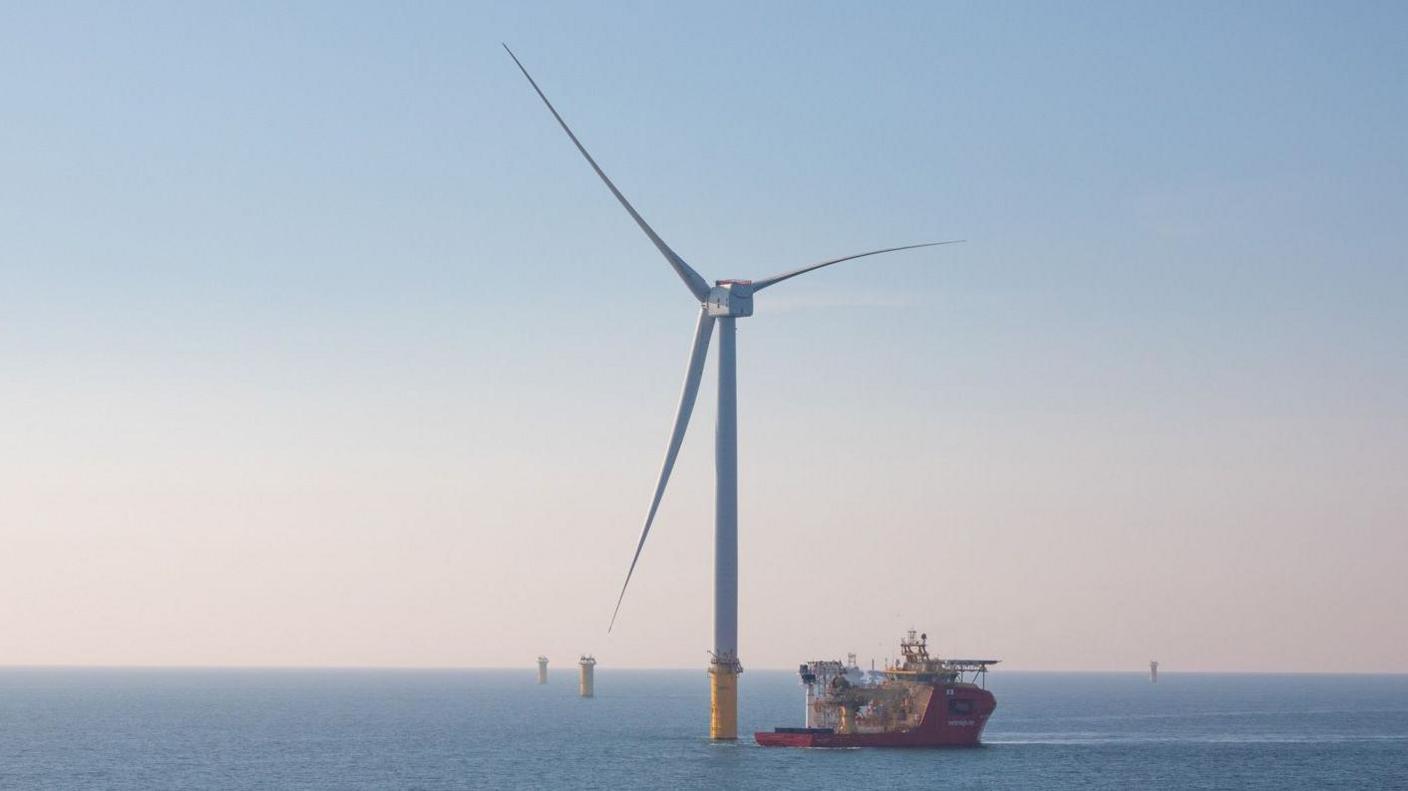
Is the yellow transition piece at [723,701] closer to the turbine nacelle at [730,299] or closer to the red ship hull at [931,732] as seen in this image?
the red ship hull at [931,732]

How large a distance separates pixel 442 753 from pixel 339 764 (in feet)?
55.5

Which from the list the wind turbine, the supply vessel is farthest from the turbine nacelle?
the supply vessel

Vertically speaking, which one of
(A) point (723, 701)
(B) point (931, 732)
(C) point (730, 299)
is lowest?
(B) point (931, 732)

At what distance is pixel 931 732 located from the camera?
5827 inches

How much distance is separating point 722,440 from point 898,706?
113ft

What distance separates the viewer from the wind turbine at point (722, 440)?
430 ft

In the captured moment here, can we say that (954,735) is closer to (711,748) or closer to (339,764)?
(711,748)

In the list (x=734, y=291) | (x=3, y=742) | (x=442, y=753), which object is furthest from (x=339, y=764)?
(x=3, y=742)

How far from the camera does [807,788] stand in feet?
377

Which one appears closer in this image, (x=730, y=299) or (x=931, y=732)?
(x=730, y=299)

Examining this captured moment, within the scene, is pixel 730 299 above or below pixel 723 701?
above

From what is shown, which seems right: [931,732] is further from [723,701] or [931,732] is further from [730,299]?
[730,299]

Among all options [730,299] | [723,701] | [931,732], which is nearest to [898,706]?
[931,732]

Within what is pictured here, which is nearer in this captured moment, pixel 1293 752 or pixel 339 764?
pixel 339 764
